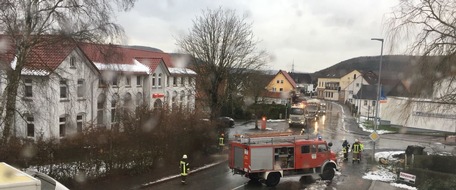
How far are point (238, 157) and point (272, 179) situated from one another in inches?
71.7

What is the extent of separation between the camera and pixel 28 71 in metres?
15.9

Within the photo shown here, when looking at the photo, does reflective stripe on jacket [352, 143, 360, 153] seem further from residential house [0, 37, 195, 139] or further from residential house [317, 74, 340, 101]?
residential house [317, 74, 340, 101]

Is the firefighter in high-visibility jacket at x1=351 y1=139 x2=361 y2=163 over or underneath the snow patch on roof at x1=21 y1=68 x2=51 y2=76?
underneath

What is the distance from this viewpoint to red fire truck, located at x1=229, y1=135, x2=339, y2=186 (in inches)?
681

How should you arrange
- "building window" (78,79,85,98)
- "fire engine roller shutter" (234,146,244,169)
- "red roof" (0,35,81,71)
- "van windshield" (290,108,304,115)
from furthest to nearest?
"van windshield" (290,108,304,115), "building window" (78,79,85,98), "fire engine roller shutter" (234,146,244,169), "red roof" (0,35,81,71)

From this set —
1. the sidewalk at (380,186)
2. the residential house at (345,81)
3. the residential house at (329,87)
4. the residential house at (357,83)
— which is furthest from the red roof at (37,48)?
the residential house at (329,87)

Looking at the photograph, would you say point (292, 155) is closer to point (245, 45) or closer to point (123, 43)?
point (123, 43)

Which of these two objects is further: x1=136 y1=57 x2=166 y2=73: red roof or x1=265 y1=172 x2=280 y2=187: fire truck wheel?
x1=136 y1=57 x2=166 y2=73: red roof

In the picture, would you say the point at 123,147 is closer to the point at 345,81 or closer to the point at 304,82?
the point at 345,81

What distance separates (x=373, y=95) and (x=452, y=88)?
58.0 m

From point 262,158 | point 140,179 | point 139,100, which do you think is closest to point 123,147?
point 140,179

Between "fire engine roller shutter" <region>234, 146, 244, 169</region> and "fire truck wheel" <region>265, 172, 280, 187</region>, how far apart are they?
4.27 feet

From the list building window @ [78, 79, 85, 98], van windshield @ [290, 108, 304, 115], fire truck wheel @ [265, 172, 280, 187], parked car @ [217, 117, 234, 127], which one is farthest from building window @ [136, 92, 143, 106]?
van windshield @ [290, 108, 304, 115]

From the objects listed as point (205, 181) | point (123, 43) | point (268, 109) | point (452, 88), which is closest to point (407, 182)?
point (452, 88)
